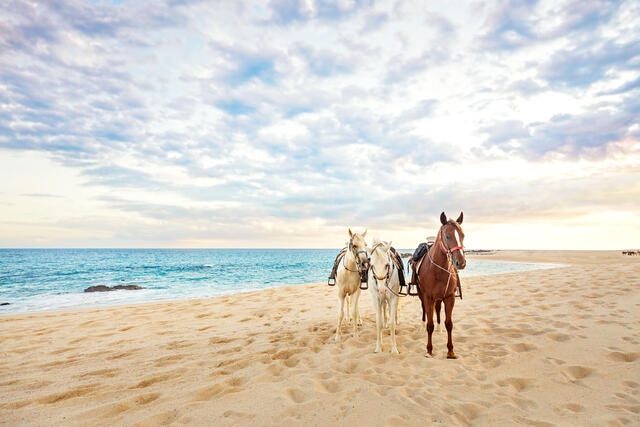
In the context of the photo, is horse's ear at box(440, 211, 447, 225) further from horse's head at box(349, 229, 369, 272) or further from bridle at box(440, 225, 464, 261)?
horse's head at box(349, 229, 369, 272)

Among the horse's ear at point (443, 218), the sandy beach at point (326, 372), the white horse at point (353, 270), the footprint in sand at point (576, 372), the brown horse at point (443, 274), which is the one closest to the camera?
the sandy beach at point (326, 372)

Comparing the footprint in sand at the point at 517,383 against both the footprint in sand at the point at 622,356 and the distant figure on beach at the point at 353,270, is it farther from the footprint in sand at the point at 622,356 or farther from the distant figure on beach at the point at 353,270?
the distant figure on beach at the point at 353,270

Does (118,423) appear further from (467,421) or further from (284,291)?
(284,291)

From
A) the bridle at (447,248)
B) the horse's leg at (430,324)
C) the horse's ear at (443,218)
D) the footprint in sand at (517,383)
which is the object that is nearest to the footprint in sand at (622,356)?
the footprint in sand at (517,383)

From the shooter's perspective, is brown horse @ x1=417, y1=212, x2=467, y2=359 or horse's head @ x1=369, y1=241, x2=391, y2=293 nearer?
brown horse @ x1=417, y1=212, x2=467, y2=359

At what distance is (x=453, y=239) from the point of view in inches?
196

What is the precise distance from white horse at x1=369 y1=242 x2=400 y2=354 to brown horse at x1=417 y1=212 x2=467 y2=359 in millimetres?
569

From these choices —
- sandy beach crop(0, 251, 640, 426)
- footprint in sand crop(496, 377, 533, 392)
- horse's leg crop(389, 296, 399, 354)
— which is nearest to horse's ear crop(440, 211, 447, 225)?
horse's leg crop(389, 296, 399, 354)

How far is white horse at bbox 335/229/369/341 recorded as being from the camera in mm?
6339

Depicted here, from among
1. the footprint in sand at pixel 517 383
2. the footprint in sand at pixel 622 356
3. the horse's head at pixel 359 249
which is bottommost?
the footprint in sand at pixel 517 383

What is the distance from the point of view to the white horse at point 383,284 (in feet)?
18.0

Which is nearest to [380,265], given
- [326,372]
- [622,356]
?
[326,372]

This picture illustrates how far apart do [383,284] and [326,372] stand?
1.73 m

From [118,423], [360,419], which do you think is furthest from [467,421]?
[118,423]
